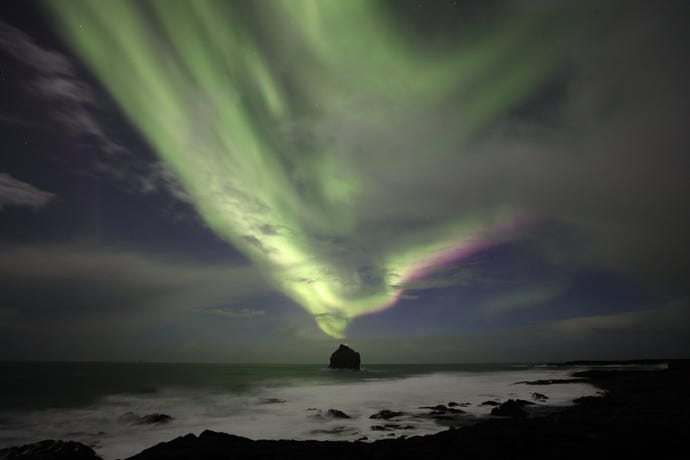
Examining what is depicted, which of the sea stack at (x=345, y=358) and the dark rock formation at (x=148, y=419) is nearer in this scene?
the dark rock formation at (x=148, y=419)

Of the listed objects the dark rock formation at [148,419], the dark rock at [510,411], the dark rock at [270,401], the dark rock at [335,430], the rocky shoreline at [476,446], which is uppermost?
the rocky shoreline at [476,446]

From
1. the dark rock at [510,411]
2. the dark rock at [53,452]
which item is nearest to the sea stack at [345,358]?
the dark rock at [510,411]

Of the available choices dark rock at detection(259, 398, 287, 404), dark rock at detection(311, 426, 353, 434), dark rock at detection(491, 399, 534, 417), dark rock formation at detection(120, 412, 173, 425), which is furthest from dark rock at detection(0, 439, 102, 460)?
dark rock at detection(259, 398, 287, 404)

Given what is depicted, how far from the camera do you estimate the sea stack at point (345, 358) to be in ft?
505

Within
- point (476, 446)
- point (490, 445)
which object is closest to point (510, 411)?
point (490, 445)

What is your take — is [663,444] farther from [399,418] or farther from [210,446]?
[399,418]

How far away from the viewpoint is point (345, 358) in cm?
15438

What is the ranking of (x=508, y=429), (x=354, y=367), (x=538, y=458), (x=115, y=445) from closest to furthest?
(x=538, y=458), (x=508, y=429), (x=115, y=445), (x=354, y=367)

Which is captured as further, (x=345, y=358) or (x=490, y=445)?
(x=345, y=358)

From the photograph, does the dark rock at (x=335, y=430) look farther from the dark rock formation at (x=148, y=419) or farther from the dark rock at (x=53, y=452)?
the dark rock formation at (x=148, y=419)

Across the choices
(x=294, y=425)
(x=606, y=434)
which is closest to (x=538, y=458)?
(x=606, y=434)

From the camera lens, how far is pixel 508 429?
13.4 m

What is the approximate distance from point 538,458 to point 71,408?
2182 inches

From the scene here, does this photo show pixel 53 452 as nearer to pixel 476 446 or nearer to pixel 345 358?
pixel 476 446
